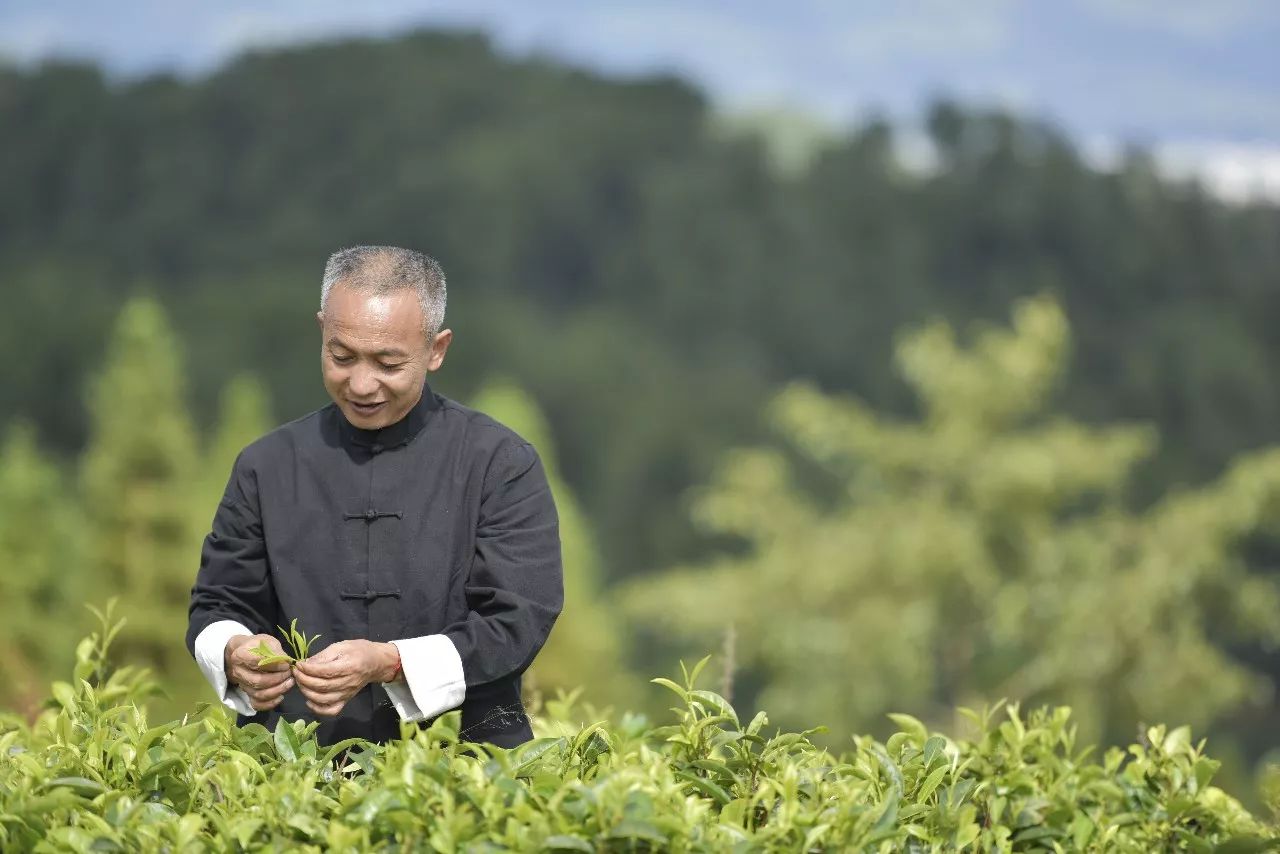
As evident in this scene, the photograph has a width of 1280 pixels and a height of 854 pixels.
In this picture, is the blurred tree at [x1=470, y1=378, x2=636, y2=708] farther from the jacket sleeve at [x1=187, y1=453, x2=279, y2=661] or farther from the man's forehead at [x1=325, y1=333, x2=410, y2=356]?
the man's forehead at [x1=325, y1=333, x2=410, y2=356]

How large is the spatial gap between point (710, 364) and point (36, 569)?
1850 inches

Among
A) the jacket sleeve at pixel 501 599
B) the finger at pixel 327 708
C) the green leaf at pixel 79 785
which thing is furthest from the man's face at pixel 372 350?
the green leaf at pixel 79 785

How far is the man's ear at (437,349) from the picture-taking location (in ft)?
8.57

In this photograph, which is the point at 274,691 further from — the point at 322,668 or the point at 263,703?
the point at 322,668

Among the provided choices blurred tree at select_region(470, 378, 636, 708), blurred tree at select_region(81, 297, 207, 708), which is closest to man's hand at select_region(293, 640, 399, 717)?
blurred tree at select_region(470, 378, 636, 708)

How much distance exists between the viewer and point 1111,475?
18625mm

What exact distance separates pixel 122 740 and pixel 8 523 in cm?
1462

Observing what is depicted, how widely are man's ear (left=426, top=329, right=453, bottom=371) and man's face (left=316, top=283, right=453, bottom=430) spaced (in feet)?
0.12

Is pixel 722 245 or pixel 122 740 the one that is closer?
pixel 122 740

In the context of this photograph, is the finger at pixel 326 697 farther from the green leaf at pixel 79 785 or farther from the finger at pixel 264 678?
the green leaf at pixel 79 785

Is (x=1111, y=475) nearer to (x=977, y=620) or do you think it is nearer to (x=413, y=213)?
(x=977, y=620)

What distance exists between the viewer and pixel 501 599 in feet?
8.11

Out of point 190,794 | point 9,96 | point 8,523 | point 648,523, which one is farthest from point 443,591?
point 9,96

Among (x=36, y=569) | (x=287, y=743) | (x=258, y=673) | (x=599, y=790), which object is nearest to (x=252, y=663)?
(x=258, y=673)
